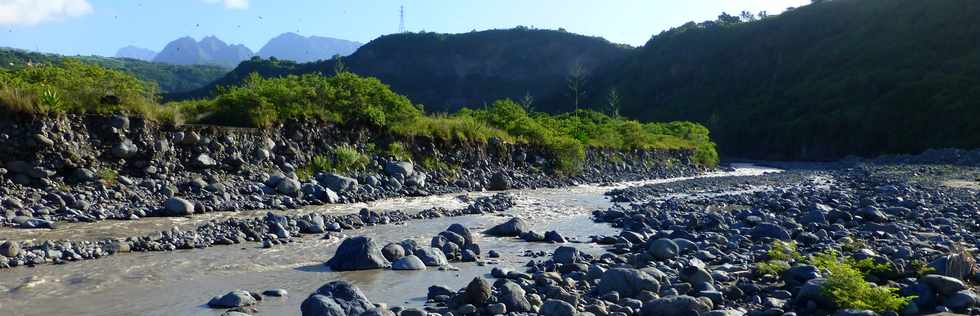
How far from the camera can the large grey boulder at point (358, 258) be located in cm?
852

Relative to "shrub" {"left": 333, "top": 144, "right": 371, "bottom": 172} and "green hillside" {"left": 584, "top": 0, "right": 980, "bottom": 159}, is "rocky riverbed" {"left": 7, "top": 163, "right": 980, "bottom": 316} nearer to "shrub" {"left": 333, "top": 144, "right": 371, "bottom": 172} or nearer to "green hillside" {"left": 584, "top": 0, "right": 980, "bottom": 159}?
"shrub" {"left": 333, "top": 144, "right": 371, "bottom": 172}

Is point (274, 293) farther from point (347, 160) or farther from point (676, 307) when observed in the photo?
point (347, 160)

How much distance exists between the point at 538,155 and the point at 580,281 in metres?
20.7

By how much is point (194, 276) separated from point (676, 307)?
5616 mm

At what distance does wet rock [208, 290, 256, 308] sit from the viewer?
6.54 metres

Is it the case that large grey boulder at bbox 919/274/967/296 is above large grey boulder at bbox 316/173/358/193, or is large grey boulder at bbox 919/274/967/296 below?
above

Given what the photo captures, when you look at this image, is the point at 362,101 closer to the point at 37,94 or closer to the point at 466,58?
the point at 37,94

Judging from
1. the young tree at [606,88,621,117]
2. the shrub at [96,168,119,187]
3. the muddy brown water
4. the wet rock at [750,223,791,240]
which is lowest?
the muddy brown water

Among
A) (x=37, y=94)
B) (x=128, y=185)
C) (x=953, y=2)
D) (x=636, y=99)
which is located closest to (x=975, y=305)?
(x=128, y=185)

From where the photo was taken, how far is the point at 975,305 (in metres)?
5.83

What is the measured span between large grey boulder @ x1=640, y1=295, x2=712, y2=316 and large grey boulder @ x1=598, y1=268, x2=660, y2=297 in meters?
0.74

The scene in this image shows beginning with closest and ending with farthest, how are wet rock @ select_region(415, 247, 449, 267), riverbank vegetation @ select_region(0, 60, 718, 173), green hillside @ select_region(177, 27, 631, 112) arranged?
1. wet rock @ select_region(415, 247, 449, 267)
2. riverbank vegetation @ select_region(0, 60, 718, 173)
3. green hillside @ select_region(177, 27, 631, 112)

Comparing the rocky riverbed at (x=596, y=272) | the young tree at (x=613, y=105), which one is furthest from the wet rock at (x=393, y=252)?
the young tree at (x=613, y=105)

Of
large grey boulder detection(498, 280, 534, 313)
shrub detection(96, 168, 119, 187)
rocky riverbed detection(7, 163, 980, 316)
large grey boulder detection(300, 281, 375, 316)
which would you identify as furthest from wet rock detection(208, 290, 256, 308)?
shrub detection(96, 168, 119, 187)
